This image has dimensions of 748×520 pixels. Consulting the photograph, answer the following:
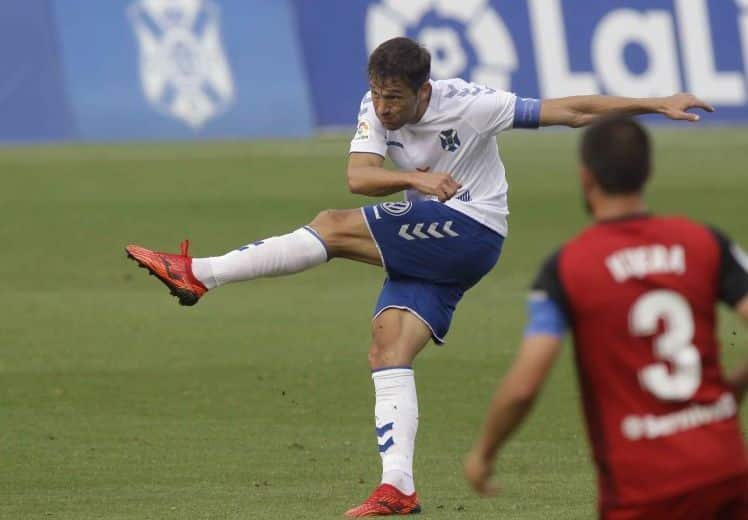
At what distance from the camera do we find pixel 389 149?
823 centimetres

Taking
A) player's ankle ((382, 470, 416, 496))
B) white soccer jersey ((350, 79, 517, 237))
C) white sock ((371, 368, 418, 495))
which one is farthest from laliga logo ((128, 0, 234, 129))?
player's ankle ((382, 470, 416, 496))

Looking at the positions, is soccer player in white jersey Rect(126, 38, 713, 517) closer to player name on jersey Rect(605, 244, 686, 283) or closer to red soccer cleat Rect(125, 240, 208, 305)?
red soccer cleat Rect(125, 240, 208, 305)

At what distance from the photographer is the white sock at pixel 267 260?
26.8 ft

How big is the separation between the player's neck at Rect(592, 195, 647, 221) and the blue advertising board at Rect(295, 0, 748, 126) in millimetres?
25139

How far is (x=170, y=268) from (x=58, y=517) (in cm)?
121

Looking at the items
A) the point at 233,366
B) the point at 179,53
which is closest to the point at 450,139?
the point at 233,366

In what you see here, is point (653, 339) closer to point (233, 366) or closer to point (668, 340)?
point (668, 340)

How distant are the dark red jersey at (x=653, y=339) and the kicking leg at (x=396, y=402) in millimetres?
3158

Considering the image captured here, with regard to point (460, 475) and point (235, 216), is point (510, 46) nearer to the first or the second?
point (235, 216)

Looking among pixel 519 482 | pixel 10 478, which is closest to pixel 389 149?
pixel 519 482

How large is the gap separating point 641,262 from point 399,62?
325 centimetres

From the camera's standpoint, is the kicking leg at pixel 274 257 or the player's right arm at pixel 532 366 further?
the kicking leg at pixel 274 257

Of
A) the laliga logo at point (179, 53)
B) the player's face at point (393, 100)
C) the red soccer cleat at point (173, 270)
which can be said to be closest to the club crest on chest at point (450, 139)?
the player's face at point (393, 100)

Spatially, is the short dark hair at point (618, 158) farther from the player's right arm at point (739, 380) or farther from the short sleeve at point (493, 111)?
the short sleeve at point (493, 111)
